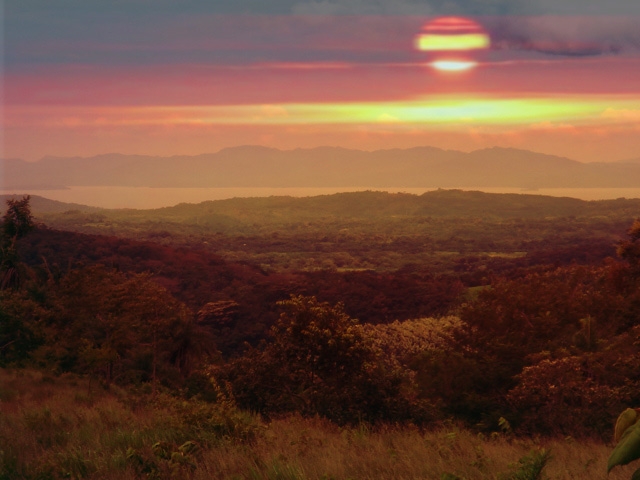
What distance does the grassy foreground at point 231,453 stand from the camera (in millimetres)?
6203

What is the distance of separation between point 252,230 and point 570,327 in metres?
171

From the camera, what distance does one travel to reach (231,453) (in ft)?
22.7

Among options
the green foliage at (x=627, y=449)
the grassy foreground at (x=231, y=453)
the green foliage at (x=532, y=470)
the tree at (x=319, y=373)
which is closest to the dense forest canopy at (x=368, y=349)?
the tree at (x=319, y=373)

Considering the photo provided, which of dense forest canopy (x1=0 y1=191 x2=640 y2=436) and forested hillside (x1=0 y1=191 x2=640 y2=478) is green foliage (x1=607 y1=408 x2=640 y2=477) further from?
dense forest canopy (x1=0 y1=191 x2=640 y2=436)

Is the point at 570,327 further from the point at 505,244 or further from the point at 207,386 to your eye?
the point at 505,244

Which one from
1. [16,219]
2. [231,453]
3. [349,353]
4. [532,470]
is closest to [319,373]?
[349,353]

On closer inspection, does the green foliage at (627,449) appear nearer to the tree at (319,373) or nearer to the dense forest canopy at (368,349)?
the dense forest canopy at (368,349)

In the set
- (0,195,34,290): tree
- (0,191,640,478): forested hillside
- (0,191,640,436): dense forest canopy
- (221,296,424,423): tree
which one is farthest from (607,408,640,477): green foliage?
(0,195,34,290): tree

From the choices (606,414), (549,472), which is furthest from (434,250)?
(549,472)

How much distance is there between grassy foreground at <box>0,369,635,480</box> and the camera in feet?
20.4

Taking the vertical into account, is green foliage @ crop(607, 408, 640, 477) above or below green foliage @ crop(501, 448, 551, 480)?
above

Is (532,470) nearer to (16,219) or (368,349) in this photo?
(368,349)

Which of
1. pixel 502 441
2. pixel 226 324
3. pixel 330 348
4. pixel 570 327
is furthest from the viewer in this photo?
pixel 226 324

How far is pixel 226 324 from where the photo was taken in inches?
2579
